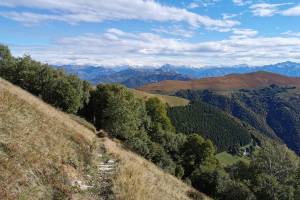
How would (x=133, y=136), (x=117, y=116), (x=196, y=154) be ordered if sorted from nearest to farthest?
(x=117, y=116)
(x=133, y=136)
(x=196, y=154)

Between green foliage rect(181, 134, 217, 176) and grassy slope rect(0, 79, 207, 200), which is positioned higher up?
grassy slope rect(0, 79, 207, 200)

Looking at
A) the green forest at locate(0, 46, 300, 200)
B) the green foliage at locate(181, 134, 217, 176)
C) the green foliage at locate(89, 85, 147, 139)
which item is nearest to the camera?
the green forest at locate(0, 46, 300, 200)

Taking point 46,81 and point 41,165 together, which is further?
point 46,81

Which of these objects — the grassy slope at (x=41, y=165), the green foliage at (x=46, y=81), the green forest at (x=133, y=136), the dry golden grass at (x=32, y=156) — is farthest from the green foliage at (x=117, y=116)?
the grassy slope at (x=41, y=165)

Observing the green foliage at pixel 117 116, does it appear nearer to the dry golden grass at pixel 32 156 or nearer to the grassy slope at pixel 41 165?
the dry golden grass at pixel 32 156

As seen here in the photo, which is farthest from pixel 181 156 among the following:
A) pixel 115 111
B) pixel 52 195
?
pixel 52 195

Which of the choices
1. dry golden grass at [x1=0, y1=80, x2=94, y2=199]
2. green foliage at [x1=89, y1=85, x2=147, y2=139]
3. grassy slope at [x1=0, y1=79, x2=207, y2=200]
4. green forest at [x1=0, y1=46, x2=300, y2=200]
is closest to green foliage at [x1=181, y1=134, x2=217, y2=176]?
green forest at [x1=0, y1=46, x2=300, y2=200]

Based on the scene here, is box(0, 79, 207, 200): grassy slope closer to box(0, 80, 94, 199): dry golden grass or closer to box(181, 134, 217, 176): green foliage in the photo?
box(0, 80, 94, 199): dry golden grass

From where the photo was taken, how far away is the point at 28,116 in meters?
24.0

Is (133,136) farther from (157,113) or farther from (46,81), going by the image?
(157,113)

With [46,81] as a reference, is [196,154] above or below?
below

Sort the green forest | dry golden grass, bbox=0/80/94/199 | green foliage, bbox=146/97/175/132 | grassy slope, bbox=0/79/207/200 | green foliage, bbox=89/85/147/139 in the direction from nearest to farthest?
dry golden grass, bbox=0/80/94/199
grassy slope, bbox=0/79/207/200
the green forest
green foliage, bbox=89/85/147/139
green foliage, bbox=146/97/175/132

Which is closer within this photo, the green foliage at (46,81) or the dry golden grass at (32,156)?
the dry golden grass at (32,156)

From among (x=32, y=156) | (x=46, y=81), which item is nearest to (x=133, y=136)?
(x=46, y=81)
